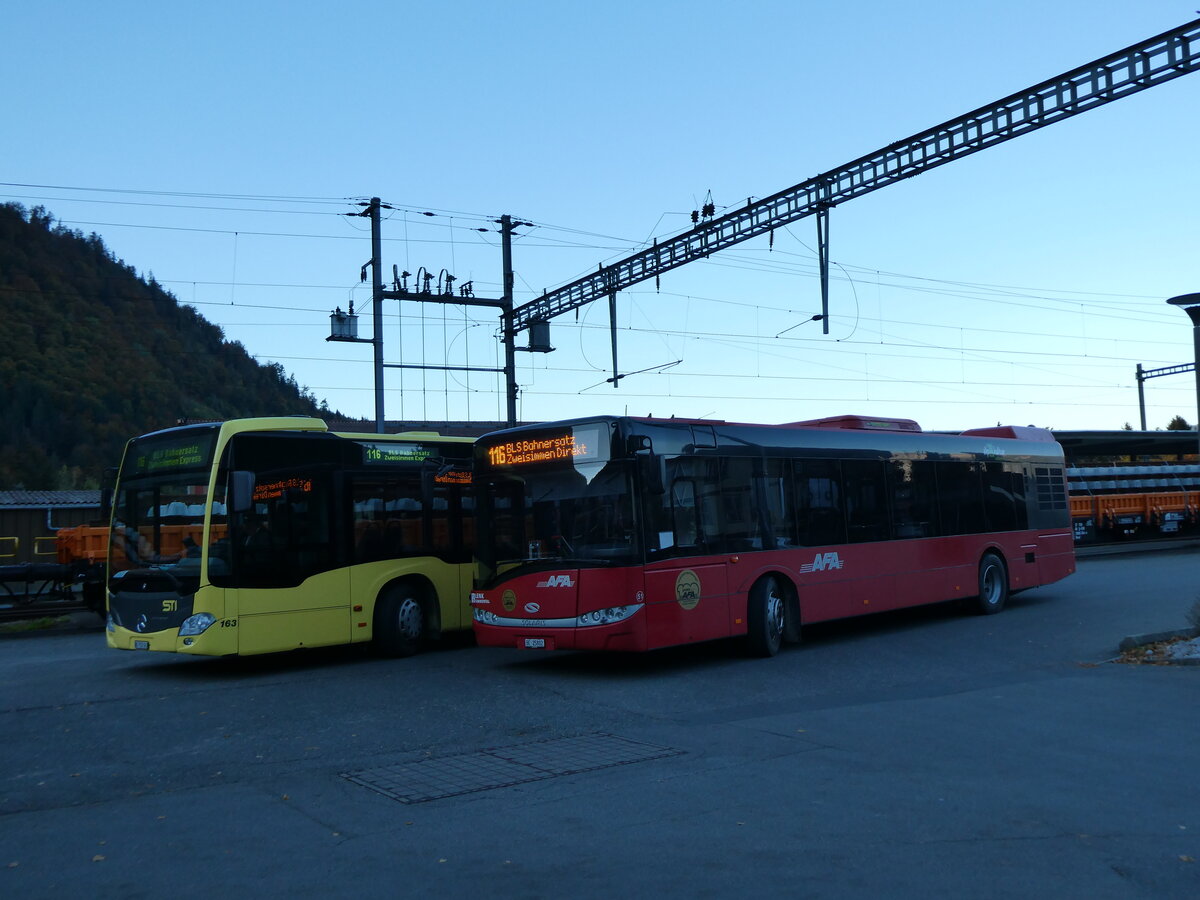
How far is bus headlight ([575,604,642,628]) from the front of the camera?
11.8 metres

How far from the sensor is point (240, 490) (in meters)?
12.0

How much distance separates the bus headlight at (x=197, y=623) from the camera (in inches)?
481

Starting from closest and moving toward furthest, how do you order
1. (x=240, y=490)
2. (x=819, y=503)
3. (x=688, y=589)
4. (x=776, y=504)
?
(x=240, y=490) < (x=688, y=589) < (x=776, y=504) < (x=819, y=503)

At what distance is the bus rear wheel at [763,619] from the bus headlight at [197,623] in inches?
237

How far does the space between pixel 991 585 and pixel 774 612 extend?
241 inches

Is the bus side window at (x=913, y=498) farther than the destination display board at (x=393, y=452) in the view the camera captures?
Yes

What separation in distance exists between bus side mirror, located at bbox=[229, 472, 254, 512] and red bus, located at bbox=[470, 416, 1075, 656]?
2.59 metres

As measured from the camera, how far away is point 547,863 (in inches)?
221

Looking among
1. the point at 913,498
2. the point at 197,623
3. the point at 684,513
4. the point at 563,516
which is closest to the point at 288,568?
the point at 197,623

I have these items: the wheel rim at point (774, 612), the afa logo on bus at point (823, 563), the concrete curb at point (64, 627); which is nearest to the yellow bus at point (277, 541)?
the wheel rim at point (774, 612)

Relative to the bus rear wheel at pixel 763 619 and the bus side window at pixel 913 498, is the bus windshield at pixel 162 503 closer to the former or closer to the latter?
the bus rear wheel at pixel 763 619

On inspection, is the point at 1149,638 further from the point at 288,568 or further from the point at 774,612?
the point at 288,568

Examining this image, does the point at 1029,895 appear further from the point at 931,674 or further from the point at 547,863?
the point at 931,674

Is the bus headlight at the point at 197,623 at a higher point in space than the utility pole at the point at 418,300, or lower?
lower
